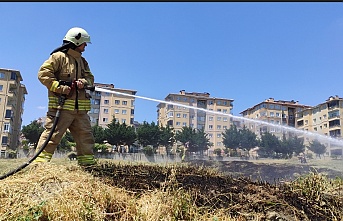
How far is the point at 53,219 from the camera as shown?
233cm

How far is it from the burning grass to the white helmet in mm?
1869

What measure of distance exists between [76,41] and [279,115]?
2905 inches

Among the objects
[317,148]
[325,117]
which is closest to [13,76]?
[317,148]

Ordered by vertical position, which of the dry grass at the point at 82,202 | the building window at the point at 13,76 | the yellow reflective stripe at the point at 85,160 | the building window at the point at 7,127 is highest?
the building window at the point at 13,76

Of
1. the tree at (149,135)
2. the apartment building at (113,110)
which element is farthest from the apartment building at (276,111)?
the tree at (149,135)

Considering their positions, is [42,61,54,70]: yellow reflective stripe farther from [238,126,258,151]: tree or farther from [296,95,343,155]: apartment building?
[296,95,343,155]: apartment building

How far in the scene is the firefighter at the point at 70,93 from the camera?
4.18 meters

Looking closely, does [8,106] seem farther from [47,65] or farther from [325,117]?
[325,117]

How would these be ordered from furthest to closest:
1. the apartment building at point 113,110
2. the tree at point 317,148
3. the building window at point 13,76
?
1. the apartment building at point 113,110
2. the building window at point 13,76
3. the tree at point 317,148

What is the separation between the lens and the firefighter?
13.7 ft

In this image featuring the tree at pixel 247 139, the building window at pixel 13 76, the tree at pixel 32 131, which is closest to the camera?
the tree at pixel 247 139

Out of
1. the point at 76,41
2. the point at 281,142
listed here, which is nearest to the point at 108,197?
the point at 76,41

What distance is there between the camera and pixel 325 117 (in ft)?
217

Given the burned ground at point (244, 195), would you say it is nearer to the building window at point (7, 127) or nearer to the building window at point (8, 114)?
the building window at point (7, 127)
